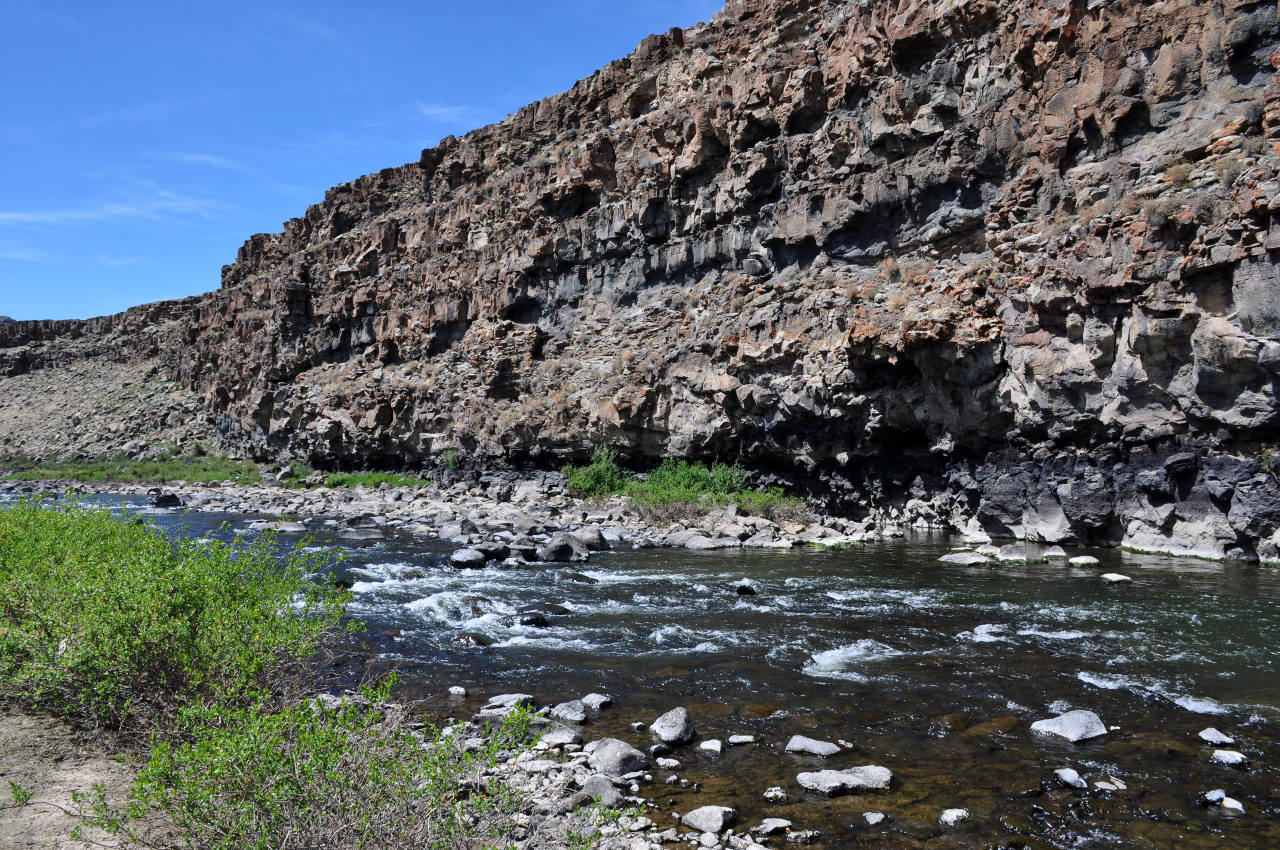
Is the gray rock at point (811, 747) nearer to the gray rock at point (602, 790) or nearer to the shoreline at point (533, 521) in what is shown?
the gray rock at point (602, 790)

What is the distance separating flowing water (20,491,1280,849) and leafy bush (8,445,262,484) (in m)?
38.0

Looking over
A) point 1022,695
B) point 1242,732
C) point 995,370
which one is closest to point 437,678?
point 1022,695

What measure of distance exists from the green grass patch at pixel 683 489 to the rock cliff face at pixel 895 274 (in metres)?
0.83

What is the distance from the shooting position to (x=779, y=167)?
27594 mm

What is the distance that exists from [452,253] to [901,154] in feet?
86.7

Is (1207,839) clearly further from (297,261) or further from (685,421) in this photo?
(297,261)

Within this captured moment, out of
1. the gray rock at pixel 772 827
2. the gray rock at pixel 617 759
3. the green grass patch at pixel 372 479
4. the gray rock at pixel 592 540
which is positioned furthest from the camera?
the green grass patch at pixel 372 479

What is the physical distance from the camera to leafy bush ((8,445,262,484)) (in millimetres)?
48250

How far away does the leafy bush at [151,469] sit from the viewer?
158 feet

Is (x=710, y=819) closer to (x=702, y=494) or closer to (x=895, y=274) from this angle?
(x=702, y=494)

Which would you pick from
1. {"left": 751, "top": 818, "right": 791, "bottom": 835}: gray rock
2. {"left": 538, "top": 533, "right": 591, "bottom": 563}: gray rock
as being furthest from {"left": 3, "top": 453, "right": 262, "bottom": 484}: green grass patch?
{"left": 751, "top": 818, "right": 791, "bottom": 835}: gray rock

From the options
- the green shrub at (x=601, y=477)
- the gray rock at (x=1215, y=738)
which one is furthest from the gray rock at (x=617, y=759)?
the green shrub at (x=601, y=477)

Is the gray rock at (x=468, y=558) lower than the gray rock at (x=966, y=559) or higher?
lower

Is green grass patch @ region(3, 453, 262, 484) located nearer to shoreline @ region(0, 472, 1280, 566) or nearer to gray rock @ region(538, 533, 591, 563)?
shoreline @ region(0, 472, 1280, 566)
